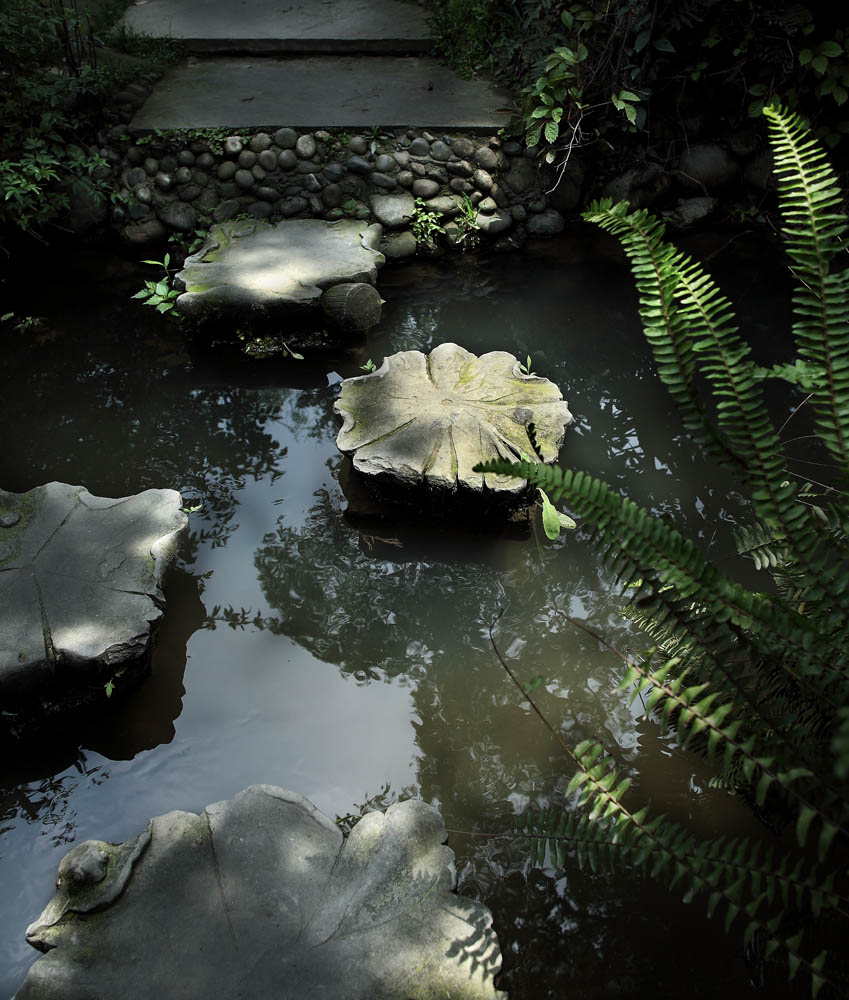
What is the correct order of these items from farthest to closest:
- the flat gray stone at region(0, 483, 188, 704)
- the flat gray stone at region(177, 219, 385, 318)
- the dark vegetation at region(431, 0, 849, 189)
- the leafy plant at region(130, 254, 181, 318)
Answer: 1. the dark vegetation at region(431, 0, 849, 189)
2. the leafy plant at region(130, 254, 181, 318)
3. the flat gray stone at region(177, 219, 385, 318)
4. the flat gray stone at region(0, 483, 188, 704)

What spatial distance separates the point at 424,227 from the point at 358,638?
325 centimetres

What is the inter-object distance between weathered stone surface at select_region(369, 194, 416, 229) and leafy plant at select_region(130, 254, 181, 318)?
54.5 inches

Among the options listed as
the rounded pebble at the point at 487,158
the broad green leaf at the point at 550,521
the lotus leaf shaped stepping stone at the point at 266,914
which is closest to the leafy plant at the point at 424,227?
the rounded pebble at the point at 487,158

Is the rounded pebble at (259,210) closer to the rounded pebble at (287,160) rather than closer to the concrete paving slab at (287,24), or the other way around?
the rounded pebble at (287,160)

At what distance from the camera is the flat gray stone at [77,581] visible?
9.07 feet

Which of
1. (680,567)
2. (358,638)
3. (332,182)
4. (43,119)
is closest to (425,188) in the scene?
(332,182)

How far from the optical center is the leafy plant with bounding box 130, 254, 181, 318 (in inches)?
188

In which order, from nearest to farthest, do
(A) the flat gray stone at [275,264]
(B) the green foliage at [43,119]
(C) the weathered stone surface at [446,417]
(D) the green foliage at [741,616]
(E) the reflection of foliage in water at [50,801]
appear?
(D) the green foliage at [741,616]
(E) the reflection of foliage in water at [50,801]
(C) the weathered stone surface at [446,417]
(A) the flat gray stone at [275,264]
(B) the green foliage at [43,119]

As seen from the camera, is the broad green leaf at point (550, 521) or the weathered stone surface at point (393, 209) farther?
the weathered stone surface at point (393, 209)

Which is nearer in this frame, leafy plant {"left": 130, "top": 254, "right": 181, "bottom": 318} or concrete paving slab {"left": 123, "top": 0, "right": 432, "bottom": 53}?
leafy plant {"left": 130, "top": 254, "right": 181, "bottom": 318}

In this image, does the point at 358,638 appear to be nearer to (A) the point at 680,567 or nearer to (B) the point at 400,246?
(A) the point at 680,567

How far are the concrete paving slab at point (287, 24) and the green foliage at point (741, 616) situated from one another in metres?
5.24

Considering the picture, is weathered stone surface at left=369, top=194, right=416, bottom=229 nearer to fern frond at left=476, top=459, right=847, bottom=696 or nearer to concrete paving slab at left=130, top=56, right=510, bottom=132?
concrete paving slab at left=130, top=56, right=510, bottom=132

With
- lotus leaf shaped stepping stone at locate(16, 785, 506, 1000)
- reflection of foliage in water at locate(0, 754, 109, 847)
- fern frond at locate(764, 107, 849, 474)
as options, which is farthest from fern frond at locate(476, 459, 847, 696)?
reflection of foliage in water at locate(0, 754, 109, 847)
